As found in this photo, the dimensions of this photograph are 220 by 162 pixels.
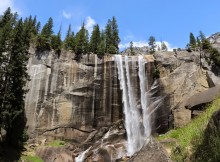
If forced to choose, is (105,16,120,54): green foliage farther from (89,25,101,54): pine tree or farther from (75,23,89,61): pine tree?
(75,23,89,61): pine tree

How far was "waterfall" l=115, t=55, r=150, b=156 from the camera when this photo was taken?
132ft

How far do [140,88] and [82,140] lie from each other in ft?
34.9

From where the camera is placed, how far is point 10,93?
37219 mm

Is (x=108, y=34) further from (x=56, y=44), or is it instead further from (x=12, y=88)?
(x=12, y=88)

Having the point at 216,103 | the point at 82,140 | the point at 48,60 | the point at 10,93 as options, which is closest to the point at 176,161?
the point at 216,103

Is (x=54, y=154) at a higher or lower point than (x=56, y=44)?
lower

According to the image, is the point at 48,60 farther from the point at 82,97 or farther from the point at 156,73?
the point at 156,73

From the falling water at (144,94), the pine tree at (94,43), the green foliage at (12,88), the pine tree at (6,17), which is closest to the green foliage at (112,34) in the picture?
the pine tree at (94,43)

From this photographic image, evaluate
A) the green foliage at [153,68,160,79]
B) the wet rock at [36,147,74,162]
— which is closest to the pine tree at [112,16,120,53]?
the green foliage at [153,68,160,79]

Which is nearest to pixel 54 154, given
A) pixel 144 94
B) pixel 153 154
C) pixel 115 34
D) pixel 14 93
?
pixel 14 93

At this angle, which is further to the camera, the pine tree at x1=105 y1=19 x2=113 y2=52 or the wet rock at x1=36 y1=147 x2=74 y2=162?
the pine tree at x1=105 y1=19 x2=113 y2=52

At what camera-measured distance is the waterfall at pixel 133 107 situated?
132 ft

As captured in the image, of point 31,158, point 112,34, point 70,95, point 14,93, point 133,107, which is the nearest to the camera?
point 31,158

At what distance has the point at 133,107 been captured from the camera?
43.1 metres
